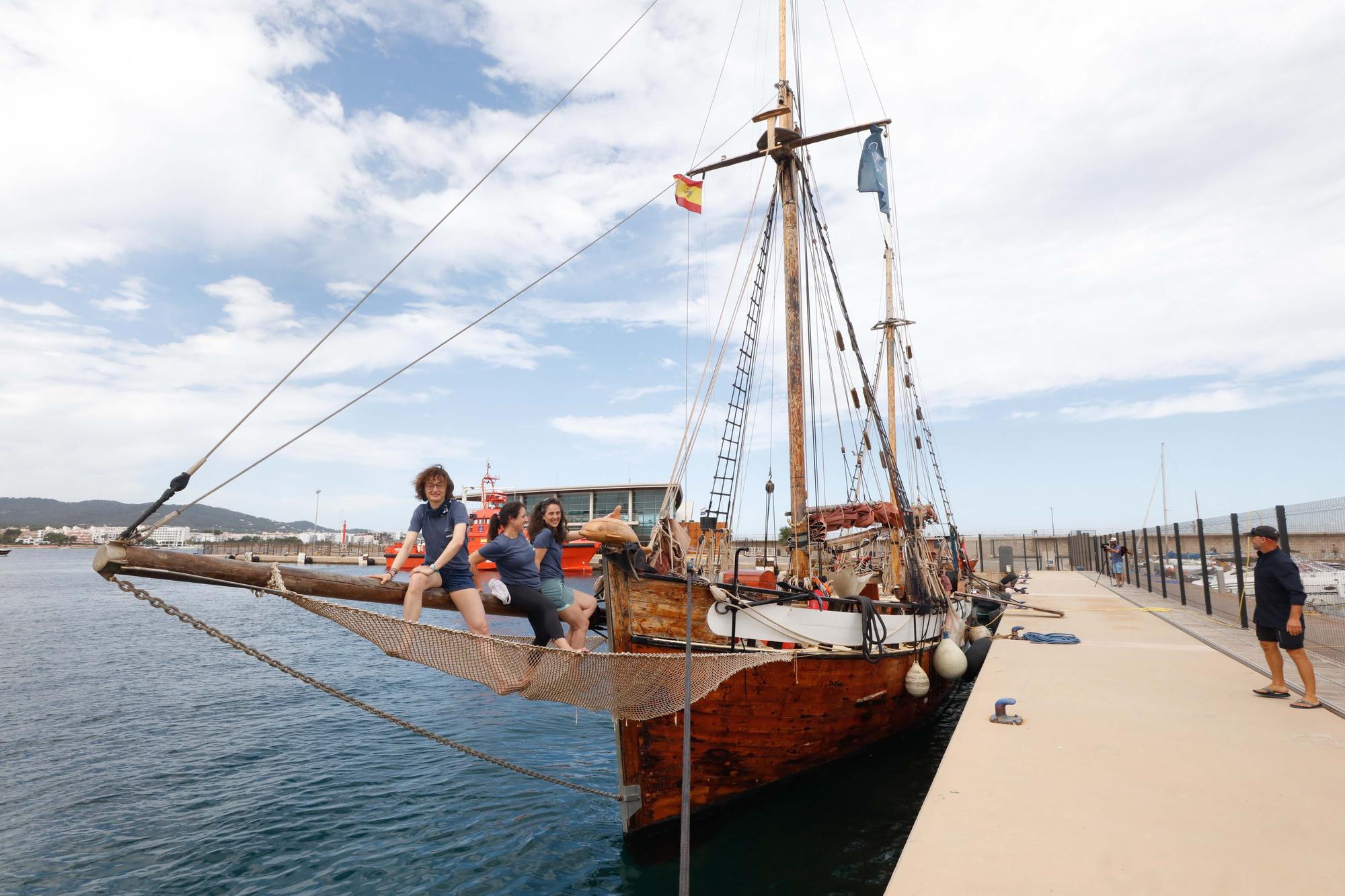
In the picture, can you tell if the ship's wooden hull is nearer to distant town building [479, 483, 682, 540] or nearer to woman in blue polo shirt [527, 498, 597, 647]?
woman in blue polo shirt [527, 498, 597, 647]

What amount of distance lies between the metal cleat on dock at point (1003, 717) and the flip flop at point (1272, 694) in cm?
266

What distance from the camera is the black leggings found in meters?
5.21

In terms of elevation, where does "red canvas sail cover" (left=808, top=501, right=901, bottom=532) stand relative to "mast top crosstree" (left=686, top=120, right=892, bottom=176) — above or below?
below

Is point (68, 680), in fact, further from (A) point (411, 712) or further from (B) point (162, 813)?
(B) point (162, 813)

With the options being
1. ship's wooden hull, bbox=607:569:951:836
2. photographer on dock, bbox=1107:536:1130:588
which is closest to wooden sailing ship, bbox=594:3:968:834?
ship's wooden hull, bbox=607:569:951:836

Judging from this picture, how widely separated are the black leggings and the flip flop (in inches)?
266

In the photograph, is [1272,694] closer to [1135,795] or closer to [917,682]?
[917,682]

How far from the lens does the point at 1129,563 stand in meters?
27.4

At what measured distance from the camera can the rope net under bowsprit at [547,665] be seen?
4191 mm

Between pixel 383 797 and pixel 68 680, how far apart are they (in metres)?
13.1

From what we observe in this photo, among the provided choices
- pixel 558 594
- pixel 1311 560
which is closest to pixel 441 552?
pixel 558 594

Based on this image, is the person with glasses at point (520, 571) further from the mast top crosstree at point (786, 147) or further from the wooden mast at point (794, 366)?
the mast top crosstree at point (786, 147)

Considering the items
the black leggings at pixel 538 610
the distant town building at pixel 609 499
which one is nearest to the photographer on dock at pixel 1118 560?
the black leggings at pixel 538 610

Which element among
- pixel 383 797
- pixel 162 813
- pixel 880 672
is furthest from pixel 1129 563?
pixel 162 813
